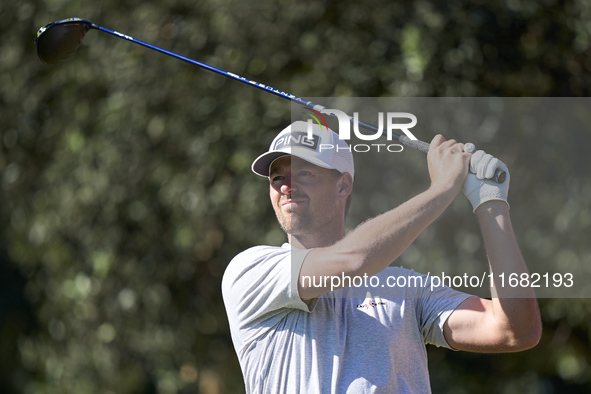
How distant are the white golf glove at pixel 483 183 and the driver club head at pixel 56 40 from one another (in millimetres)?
1560

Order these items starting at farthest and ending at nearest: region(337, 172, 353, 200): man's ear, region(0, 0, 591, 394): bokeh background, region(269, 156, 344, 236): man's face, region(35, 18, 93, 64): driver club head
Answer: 1. region(0, 0, 591, 394): bokeh background
2. region(35, 18, 93, 64): driver club head
3. region(337, 172, 353, 200): man's ear
4. region(269, 156, 344, 236): man's face

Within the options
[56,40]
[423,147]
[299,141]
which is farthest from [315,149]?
[56,40]

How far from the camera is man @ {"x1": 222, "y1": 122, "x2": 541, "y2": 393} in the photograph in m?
1.53

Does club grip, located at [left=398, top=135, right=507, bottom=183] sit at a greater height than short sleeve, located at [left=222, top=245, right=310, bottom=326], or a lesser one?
greater

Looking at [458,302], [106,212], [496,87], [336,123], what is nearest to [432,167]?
[458,302]

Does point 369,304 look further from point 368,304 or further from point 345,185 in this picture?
point 345,185

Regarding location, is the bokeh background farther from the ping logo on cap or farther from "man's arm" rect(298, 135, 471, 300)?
"man's arm" rect(298, 135, 471, 300)

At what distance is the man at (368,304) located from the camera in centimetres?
153

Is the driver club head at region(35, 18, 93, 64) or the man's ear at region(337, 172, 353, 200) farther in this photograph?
the driver club head at region(35, 18, 93, 64)

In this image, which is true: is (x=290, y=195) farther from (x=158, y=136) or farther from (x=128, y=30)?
(x=128, y=30)

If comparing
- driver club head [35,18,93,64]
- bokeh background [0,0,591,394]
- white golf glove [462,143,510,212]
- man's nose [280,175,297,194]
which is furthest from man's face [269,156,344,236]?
driver club head [35,18,93,64]

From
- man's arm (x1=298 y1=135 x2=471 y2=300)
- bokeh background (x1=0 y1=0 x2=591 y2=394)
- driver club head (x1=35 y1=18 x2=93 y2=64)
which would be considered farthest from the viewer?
bokeh background (x1=0 y1=0 x2=591 y2=394)

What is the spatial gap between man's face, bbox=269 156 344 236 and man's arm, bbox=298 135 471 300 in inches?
8.4

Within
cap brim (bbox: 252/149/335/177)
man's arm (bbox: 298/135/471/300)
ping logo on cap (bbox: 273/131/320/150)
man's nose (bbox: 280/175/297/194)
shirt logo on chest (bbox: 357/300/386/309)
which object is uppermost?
ping logo on cap (bbox: 273/131/320/150)
